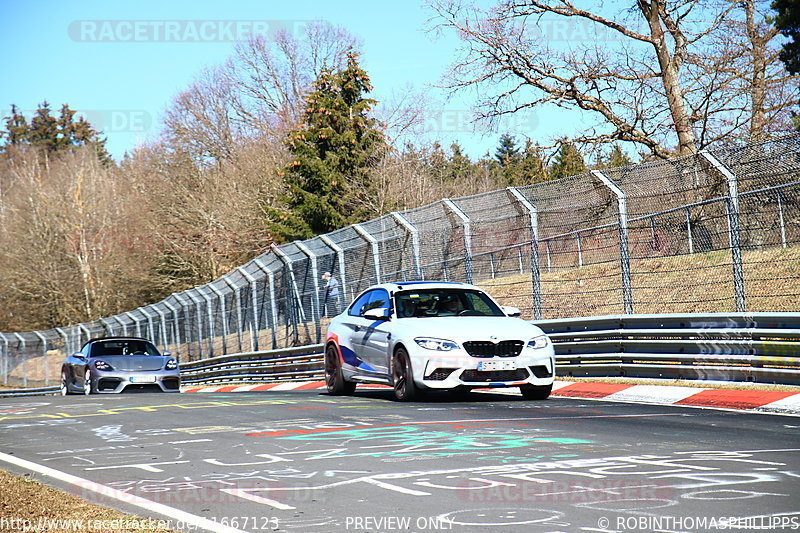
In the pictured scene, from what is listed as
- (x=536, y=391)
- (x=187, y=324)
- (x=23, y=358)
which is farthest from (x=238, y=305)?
(x=23, y=358)

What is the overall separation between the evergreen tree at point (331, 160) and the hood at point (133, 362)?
26.3 metres

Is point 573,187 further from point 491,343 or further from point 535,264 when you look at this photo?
point 491,343

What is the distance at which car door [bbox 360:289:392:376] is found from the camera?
43.1ft

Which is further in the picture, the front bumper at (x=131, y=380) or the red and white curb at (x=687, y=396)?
the front bumper at (x=131, y=380)

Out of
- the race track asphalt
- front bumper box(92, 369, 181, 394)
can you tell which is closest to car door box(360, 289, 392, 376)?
the race track asphalt

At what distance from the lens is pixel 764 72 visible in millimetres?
26922

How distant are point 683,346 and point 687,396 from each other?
4.00 feet

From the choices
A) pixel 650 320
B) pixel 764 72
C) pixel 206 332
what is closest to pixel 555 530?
pixel 650 320

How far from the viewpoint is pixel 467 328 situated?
12297 millimetres

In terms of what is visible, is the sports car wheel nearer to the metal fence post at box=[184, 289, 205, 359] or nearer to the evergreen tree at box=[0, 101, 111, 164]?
the metal fence post at box=[184, 289, 205, 359]

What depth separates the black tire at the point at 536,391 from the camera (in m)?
12.6

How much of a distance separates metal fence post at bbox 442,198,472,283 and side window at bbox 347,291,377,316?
3.13m

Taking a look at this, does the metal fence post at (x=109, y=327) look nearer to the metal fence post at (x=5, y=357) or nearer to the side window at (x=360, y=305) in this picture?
the metal fence post at (x=5, y=357)

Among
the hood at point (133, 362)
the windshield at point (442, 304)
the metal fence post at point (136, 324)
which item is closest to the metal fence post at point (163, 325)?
the metal fence post at point (136, 324)
